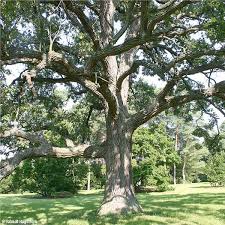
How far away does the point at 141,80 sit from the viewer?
67.3ft

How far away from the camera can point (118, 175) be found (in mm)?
15078

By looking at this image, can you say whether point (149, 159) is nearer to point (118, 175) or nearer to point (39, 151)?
point (118, 175)

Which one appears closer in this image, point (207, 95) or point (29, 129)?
point (207, 95)

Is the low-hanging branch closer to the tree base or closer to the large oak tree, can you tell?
the large oak tree

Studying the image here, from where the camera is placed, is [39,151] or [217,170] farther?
[217,170]

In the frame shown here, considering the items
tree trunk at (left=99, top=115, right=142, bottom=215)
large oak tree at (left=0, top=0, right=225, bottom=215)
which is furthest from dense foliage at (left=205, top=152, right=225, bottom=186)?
tree trunk at (left=99, top=115, right=142, bottom=215)

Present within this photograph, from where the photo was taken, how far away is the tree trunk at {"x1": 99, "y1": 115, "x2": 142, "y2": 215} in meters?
14.6

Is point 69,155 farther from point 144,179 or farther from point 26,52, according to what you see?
point 144,179

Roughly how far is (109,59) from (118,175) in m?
4.70

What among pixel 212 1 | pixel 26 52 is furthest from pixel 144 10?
pixel 26 52

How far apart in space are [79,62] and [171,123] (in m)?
52.3

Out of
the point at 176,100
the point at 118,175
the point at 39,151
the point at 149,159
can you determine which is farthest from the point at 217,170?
the point at 39,151

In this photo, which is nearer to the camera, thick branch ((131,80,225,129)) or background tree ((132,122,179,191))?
thick branch ((131,80,225,129))

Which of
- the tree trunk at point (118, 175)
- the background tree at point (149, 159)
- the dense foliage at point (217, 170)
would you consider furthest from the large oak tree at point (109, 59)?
the dense foliage at point (217, 170)
